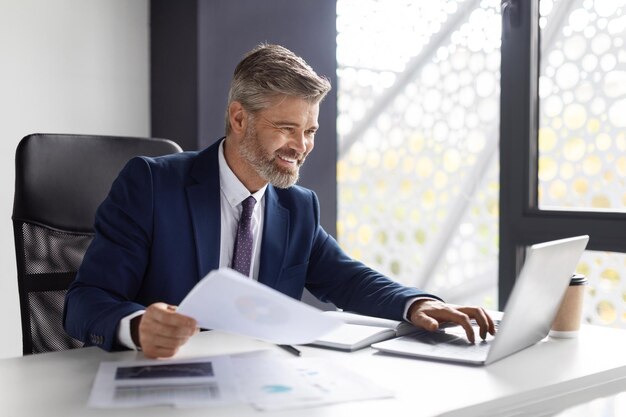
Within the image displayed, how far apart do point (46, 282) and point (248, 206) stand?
52 centimetres

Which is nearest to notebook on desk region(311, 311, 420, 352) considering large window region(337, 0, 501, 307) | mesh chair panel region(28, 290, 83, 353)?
mesh chair panel region(28, 290, 83, 353)

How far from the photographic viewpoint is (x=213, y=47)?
3.13 metres

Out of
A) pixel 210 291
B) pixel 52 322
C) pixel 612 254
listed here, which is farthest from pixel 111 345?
pixel 612 254

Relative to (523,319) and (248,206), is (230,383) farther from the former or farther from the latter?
(248,206)

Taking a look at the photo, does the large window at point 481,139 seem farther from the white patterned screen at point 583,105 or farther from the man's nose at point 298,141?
the man's nose at point 298,141

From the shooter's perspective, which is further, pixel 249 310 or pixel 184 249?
pixel 184 249

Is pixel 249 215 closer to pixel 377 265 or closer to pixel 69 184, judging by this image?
pixel 69 184

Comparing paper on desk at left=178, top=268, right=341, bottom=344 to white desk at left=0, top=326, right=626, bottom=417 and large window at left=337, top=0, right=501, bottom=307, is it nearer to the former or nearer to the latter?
white desk at left=0, top=326, right=626, bottom=417

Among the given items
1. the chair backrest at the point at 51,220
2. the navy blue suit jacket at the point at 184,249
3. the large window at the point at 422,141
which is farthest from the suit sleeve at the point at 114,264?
the large window at the point at 422,141

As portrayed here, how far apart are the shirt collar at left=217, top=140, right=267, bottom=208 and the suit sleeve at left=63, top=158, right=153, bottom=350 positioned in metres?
0.20

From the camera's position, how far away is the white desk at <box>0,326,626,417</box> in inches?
44.4

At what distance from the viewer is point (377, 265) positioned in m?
4.65

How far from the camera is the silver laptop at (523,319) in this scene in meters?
1.38

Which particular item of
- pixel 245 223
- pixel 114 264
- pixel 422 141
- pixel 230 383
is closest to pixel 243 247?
pixel 245 223
